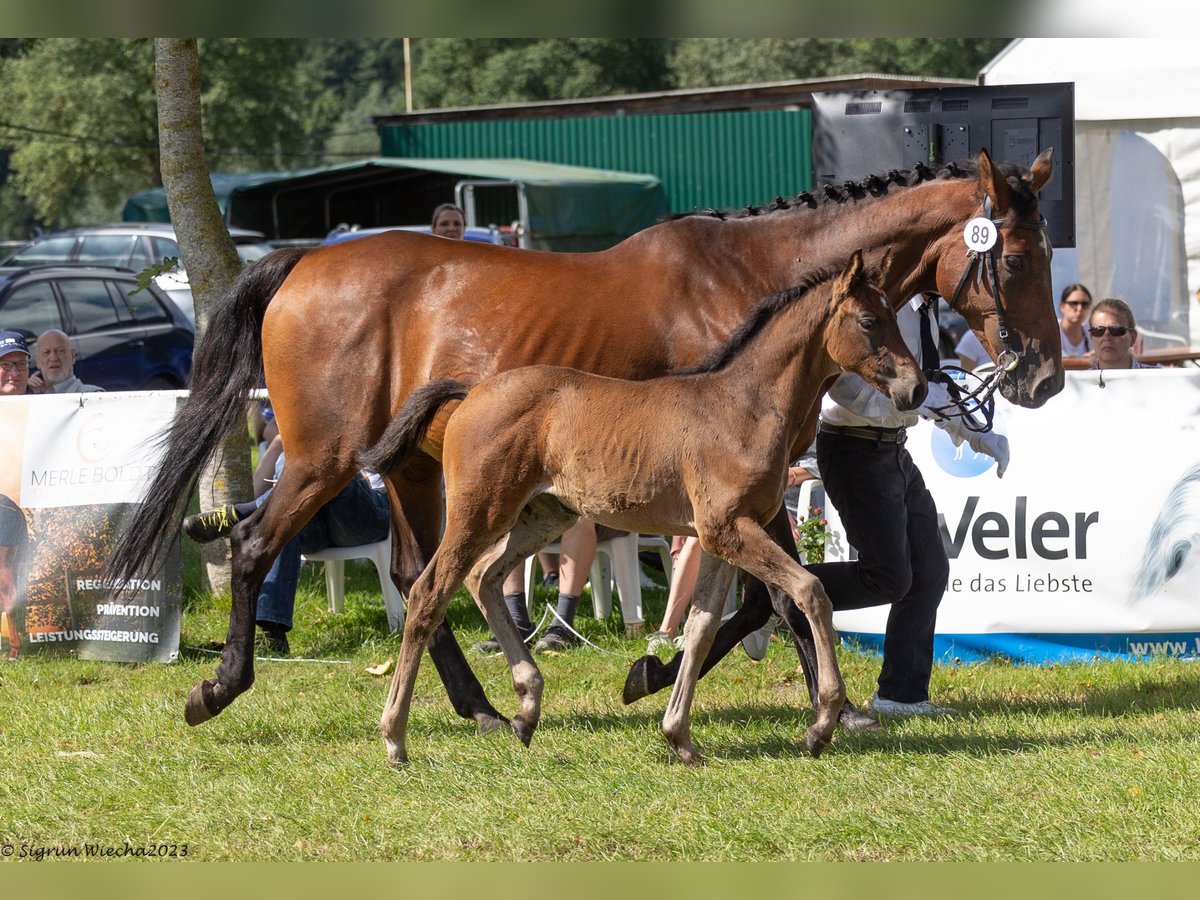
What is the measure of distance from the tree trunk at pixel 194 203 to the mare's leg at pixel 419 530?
1776 mm

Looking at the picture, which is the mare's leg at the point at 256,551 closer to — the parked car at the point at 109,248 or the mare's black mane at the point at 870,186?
the mare's black mane at the point at 870,186

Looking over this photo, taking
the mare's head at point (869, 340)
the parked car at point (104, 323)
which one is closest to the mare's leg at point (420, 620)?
the mare's head at point (869, 340)

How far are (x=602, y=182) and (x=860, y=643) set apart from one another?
1830 cm

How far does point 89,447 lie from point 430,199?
66.8 feet

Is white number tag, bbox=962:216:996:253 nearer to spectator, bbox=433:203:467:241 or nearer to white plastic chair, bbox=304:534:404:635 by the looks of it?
white plastic chair, bbox=304:534:404:635

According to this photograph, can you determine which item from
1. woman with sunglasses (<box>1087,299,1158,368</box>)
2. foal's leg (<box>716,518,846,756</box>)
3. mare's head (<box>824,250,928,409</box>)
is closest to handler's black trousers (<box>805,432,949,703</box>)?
mare's head (<box>824,250,928,409</box>)

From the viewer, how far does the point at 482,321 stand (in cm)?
544

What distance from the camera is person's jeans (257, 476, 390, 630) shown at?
7.40 meters

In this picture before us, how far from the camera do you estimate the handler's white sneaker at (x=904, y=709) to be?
5.69m

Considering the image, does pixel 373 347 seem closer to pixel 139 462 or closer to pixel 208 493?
pixel 139 462

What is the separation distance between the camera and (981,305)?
5.15 m

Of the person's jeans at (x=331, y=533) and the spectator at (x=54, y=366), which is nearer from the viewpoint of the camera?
the person's jeans at (x=331, y=533)

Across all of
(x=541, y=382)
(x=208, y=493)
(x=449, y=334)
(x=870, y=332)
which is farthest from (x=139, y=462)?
(x=870, y=332)

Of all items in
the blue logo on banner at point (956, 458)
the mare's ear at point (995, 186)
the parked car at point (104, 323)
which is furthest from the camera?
the parked car at point (104, 323)
